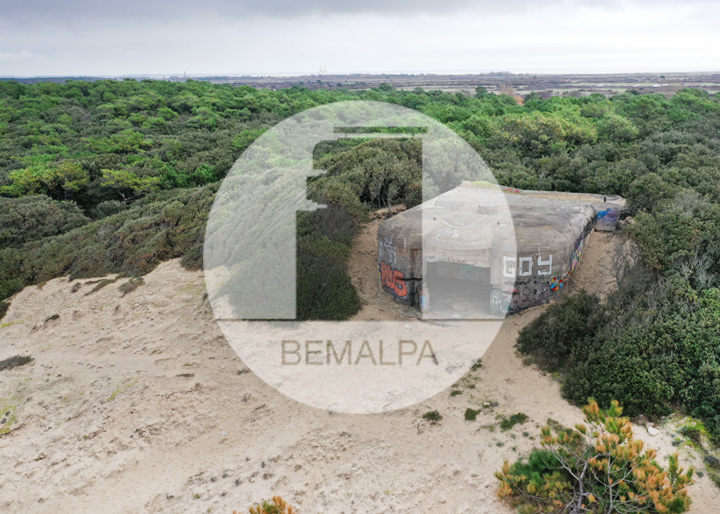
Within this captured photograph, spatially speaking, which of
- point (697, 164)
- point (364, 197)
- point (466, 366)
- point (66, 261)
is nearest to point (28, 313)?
point (66, 261)

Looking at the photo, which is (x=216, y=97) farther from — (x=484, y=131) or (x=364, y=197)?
(x=364, y=197)

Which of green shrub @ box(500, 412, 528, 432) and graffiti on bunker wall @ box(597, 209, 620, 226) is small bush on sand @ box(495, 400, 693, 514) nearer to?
green shrub @ box(500, 412, 528, 432)

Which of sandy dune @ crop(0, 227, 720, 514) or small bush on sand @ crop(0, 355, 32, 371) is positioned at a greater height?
sandy dune @ crop(0, 227, 720, 514)

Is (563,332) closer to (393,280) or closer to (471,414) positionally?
(471,414)

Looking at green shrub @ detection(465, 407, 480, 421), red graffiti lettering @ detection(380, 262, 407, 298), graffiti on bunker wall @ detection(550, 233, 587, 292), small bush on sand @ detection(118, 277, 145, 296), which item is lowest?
small bush on sand @ detection(118, 277, 145, 296)

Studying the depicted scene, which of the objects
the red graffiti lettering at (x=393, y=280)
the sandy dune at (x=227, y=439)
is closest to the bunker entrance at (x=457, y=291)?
the red graffiti lettering at (x=393, y=280)

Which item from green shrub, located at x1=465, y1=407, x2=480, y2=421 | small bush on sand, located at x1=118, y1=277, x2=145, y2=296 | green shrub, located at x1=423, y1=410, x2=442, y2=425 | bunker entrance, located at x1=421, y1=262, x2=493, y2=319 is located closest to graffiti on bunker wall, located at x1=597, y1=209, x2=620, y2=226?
bunker entrance, located at x1=421, y1=262, x2=493, y2=319

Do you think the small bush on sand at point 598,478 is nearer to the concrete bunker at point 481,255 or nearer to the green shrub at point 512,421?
the green shrub at point 512,421
